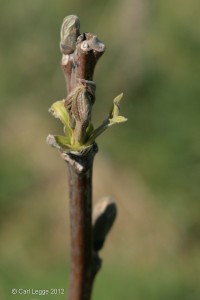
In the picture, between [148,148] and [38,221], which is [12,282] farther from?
[148,148]

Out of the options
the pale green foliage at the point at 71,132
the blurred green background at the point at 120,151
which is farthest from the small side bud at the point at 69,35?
the blurred green background at the point at 120,151

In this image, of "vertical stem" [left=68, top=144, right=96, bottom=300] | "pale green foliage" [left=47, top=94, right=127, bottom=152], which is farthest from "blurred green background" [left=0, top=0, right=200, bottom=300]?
"pale green foliage" [left=47, top=94, right=127, bottom=152]

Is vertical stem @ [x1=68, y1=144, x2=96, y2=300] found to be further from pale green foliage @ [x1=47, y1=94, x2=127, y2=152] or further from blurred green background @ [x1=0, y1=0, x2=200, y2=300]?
blurred green background @ [x1=0, y1=0, x2=200, y2=300]

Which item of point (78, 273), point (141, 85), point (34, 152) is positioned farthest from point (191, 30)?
point (78, 273)

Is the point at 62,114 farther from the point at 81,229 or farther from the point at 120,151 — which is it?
the point at 120,151

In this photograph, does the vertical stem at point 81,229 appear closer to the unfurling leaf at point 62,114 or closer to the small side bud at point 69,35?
the unfurling leaf at point 62,114

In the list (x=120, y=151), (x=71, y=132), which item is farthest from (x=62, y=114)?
(x=120, y=151)
